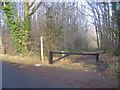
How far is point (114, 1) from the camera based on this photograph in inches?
664

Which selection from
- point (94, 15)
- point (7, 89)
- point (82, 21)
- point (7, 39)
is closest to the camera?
point (7, 89)

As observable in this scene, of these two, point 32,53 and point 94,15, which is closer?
point 32,53

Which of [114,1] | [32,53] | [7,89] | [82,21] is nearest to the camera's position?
[7,89]

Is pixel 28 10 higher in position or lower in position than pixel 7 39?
higher

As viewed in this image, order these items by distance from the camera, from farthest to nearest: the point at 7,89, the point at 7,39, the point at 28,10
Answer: the point at 7,39 < the point at 28,10 < the point at 7,89

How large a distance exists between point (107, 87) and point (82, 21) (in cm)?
2899

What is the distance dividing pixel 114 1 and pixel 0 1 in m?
9.61

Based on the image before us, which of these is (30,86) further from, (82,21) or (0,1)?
(82,21)

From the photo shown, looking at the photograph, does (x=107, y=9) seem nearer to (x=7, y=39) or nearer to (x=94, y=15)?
(x=94, y=15)

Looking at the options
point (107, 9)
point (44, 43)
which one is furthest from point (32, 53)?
point (107, 9)

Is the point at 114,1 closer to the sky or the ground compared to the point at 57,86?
closer to the sky

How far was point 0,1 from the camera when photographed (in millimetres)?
20531

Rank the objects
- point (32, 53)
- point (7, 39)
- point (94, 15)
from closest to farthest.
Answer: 1. point (32, 53)
2. point (7, 39)
3. point (94, 15)

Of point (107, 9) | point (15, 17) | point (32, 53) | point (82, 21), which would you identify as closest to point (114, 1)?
point (107, 9)
